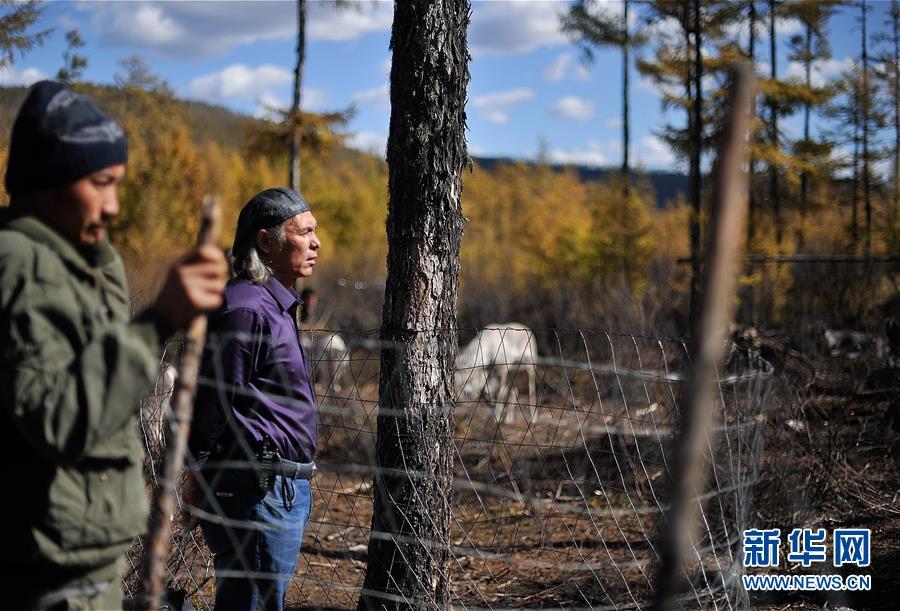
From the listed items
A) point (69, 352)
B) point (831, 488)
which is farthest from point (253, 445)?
point (831, 488)

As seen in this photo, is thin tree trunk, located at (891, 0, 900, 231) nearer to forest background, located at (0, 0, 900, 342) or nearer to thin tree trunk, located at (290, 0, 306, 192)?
forest background, located at (0, 0, 900, 342)

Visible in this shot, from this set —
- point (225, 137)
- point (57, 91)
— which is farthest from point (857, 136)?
point (225, 137)

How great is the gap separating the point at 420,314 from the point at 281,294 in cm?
66

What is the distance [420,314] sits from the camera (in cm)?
302

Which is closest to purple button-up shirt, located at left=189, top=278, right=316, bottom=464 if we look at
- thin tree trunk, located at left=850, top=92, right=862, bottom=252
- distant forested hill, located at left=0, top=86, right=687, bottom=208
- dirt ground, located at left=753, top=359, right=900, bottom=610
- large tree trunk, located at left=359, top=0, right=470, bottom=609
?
large tree trunk, located at left=359, top=0, right=470, bottom=609

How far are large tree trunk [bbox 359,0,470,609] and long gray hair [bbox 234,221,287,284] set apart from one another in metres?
0.59

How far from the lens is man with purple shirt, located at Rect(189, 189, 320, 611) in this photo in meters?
2.30

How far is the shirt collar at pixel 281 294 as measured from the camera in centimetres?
248

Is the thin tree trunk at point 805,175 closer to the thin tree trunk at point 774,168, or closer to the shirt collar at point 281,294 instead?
the thin tree trunk at point 774,168

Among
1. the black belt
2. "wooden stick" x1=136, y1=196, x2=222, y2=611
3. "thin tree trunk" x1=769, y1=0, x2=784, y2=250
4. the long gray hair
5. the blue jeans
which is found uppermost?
"thin tree trunk" x1=769, y1=0, x2=784, y2=250

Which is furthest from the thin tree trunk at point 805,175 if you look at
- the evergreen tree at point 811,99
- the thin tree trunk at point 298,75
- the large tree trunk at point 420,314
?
the large tree trunk at point 420,314

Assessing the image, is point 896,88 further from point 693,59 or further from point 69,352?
point 69,352

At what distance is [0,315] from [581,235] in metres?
22.1

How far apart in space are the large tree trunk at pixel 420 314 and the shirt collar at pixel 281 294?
22.3 inches
